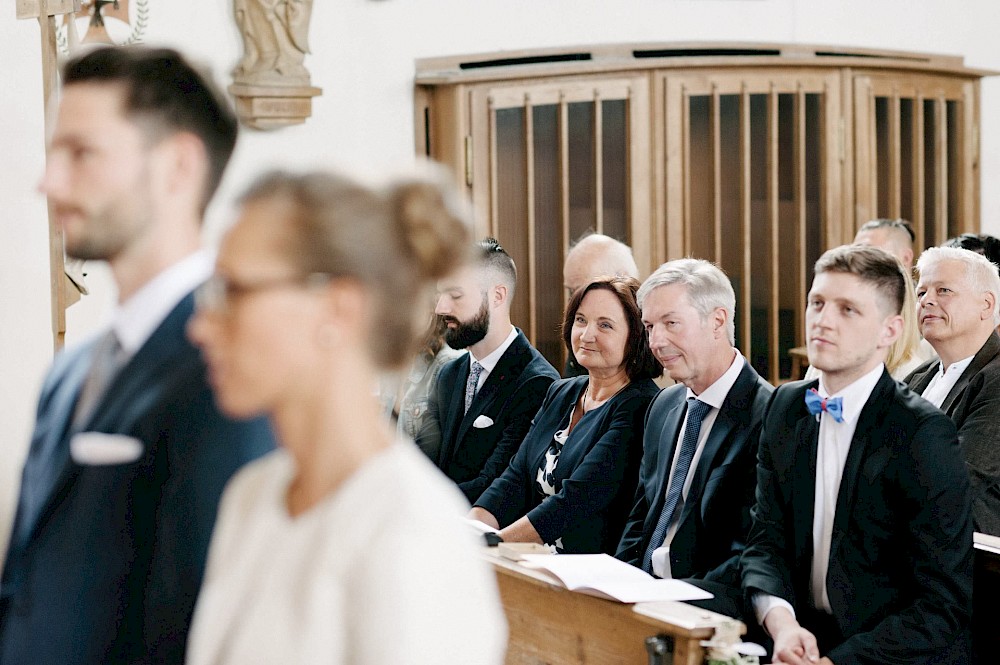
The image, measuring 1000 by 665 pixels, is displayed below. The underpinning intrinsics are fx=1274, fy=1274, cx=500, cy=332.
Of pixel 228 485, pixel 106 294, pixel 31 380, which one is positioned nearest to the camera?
pixel 228 485

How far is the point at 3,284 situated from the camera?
190cm

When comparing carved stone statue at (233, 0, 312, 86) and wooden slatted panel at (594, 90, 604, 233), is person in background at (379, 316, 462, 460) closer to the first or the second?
carved stone statue at (233, 0, 312, 86)

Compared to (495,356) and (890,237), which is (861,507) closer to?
(495,356)

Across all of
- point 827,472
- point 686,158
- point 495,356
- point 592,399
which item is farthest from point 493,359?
point 686,158

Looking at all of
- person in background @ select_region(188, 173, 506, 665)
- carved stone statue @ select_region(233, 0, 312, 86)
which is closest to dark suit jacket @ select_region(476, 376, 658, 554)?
carved stone statue @ select_region(233, 0, 312, 86)

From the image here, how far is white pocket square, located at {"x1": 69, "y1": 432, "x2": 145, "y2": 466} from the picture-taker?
124 cm

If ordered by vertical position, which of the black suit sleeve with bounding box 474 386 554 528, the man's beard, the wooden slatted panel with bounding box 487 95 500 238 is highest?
the wooden slatted panel with bounding box 487 95 500 238

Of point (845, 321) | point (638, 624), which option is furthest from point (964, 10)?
point (638, 624)

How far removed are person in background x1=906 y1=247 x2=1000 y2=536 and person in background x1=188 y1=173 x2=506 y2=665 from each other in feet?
9.89

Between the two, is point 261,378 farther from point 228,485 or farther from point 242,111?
point 242,111

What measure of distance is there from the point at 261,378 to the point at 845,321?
2.13 metres

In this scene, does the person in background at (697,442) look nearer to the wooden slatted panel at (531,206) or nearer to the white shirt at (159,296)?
the white shirt at (159,296)

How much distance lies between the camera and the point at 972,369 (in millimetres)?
3973

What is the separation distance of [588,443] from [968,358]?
1.26 metres
